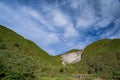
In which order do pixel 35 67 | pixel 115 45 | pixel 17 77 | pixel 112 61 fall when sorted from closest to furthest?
1. pixel 17 77
2. pixel 35 67
3. pixel 112 61
4. pixel 115 45

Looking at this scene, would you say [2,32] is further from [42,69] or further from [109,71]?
[109,71]

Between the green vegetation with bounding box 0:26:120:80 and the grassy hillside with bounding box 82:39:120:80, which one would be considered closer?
the green vegetation with bounding box 0:26:120:80

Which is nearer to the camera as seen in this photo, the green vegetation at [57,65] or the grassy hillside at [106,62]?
the green vegetation at [57,65]

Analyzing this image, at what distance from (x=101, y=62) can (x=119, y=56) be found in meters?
8.06

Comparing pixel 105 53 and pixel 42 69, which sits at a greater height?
pixel 105 53

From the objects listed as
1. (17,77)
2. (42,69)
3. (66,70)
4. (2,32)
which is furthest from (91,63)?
(17,77)

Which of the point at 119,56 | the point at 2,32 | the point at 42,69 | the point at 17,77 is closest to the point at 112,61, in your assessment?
the point at 119,56

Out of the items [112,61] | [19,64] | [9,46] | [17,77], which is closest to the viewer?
[17,77]

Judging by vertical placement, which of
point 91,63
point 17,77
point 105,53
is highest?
point 105,53

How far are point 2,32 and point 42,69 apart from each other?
94.3 ft

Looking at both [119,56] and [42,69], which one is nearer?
[42,69]

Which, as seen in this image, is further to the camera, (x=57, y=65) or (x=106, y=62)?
(x=57, y=65)

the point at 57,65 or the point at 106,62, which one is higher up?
the point at 106,62

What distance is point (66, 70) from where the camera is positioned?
222ft
